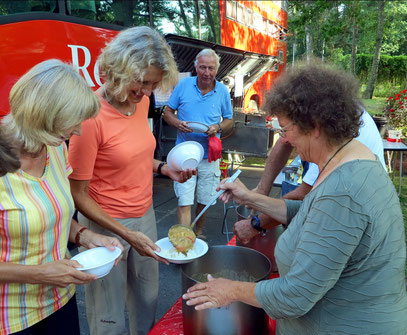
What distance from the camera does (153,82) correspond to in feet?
5.85

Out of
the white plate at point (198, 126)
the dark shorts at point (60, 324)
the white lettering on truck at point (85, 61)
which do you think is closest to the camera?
the dark shorts at point (60, 324)

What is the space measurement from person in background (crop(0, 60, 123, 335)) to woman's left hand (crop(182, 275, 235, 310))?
0.42m

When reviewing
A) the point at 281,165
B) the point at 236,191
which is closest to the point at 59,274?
the point at 236,191

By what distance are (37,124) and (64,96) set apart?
0.14m

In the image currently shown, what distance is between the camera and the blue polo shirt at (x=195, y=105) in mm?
4031

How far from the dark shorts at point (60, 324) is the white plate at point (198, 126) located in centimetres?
247

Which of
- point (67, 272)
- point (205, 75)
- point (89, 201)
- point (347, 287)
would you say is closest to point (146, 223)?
point (89, 201)

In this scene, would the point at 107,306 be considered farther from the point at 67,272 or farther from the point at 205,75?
the point at 205,75

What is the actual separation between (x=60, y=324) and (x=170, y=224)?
3143 mm

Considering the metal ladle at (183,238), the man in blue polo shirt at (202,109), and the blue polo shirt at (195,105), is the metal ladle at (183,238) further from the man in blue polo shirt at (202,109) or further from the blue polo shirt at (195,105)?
the blue polo shirt at (195,105)

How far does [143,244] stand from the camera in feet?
5.67

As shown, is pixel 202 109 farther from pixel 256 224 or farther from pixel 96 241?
pixel 96 241

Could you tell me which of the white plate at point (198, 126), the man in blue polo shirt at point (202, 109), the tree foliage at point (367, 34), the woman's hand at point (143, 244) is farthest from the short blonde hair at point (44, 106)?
the tree foliage at point (367, 34)

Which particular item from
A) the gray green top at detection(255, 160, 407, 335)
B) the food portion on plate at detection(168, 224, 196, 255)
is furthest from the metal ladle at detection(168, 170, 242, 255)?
the gray green top at detection(255, 160, 407, 335)
